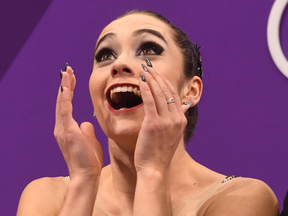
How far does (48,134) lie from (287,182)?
3.09 feet

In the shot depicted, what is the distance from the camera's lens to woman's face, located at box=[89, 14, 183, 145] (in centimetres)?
108

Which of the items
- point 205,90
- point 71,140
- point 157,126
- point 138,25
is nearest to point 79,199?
point 71,140

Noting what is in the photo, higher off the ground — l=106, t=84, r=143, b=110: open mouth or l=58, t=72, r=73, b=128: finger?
l=106, t=84, r=143, b=110: open mouth

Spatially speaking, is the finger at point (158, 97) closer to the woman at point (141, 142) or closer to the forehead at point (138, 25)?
the woman at point (141, 142)

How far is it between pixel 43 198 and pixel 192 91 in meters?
0.54

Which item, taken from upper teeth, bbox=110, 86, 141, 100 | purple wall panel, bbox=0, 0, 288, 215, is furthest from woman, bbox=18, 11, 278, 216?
purple wall panel, bbox=0, 0, 288, 215

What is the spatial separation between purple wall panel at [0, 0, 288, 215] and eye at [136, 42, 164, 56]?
43 centimetres

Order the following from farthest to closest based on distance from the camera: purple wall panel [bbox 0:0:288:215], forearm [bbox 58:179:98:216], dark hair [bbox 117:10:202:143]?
purple wall panel [bbox 0:0:288:215] < dark hair [bbox 117:10:202:143] < forearm [bbox 58:179:98:216]

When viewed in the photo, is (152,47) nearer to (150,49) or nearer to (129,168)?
(150,49)

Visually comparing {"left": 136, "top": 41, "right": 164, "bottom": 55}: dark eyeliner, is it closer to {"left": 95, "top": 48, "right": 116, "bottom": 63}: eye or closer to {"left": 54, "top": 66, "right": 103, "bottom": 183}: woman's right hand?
{"left": 95, "top": 48, "right": 116, "bottom": 63}: eye

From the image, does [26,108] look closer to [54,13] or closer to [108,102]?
[54,13]

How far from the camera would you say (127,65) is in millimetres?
1091

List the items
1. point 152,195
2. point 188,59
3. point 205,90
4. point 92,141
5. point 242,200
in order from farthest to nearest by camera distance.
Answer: point 205,90 → point 188,59 → point 92,141 → point 242,200 → point 152,195

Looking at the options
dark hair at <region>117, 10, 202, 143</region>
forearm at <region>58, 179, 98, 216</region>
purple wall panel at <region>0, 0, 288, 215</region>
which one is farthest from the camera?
purple wall panel at <region>0, 0, 288, 215</region>
